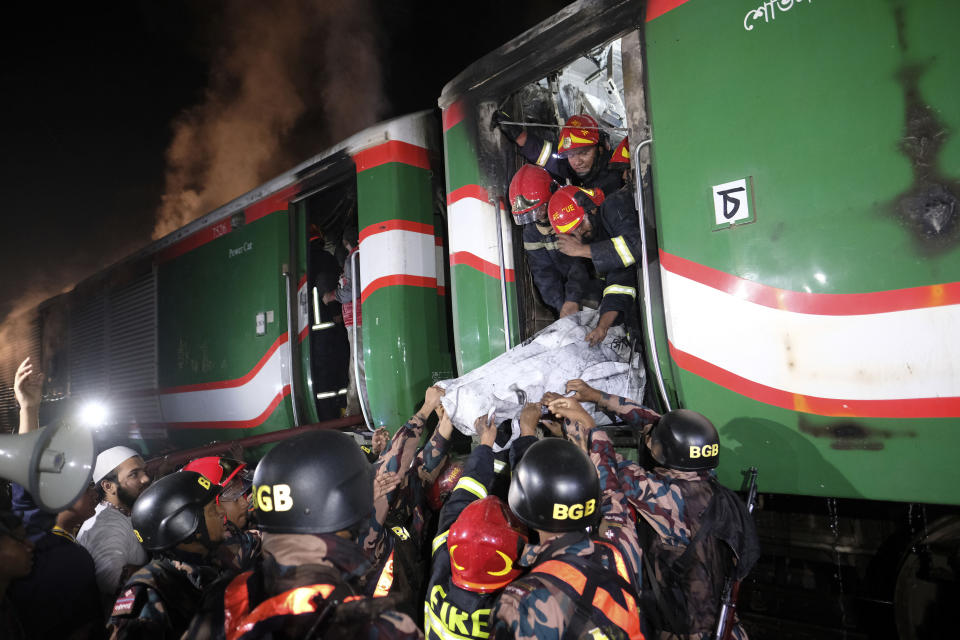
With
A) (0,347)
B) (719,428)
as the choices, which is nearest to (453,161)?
(719,428)

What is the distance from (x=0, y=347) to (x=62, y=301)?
422 cm

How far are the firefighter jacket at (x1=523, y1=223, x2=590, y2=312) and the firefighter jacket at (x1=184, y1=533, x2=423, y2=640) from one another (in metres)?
2.27

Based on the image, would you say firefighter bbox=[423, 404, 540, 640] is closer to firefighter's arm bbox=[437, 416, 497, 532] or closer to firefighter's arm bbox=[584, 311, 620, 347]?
firefighter's arm bbox=[437, 416, 497, 532]

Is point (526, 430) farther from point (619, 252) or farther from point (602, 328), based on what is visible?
point (619, 252)

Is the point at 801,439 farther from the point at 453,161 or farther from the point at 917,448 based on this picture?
the point at 453,161

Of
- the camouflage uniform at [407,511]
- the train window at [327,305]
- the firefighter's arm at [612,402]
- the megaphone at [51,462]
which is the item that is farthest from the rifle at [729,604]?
the train window at [327,305]

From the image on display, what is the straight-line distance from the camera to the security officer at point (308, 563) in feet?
3.82

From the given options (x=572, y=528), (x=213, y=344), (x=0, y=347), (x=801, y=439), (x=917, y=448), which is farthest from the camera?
(x=0, y=347)

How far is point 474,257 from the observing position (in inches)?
124

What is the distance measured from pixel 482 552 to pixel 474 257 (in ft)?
6.17

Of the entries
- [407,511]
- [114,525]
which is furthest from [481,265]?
[114,525]

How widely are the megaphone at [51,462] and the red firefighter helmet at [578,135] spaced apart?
2.91m

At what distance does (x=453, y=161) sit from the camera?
3252 millimetres

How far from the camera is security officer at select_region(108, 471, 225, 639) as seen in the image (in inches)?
62.6
